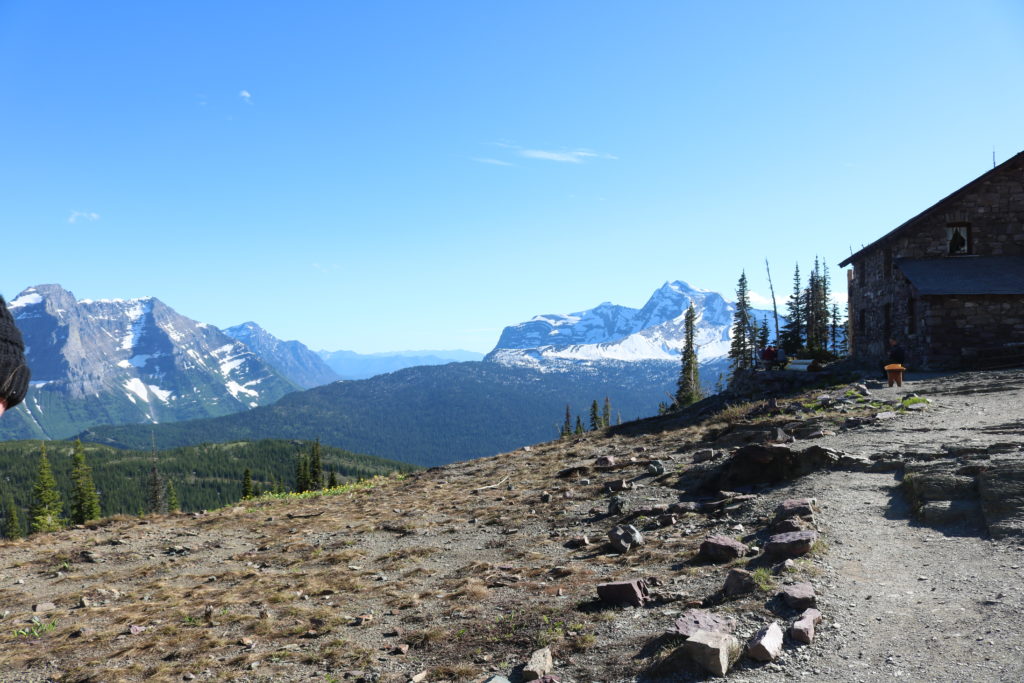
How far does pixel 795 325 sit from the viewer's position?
78.1m

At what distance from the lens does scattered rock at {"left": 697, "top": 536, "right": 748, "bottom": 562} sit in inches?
363

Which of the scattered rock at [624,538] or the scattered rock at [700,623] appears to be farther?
the scattered rock at [624,538]

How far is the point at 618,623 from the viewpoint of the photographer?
307 inches

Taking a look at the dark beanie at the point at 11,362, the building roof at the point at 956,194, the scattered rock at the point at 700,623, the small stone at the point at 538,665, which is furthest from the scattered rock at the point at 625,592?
the building roof at the point at 956,194

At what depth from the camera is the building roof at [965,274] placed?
1105 inches

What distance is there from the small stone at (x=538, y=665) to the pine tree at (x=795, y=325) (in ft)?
209

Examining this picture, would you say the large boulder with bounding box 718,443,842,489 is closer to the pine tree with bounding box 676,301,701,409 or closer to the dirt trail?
the dirt trail

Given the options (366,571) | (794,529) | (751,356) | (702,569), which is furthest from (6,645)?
(751,356)

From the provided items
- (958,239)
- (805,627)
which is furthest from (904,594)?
(958,239)

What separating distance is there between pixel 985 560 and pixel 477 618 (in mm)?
7010

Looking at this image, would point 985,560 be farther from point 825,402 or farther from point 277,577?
point 825,402

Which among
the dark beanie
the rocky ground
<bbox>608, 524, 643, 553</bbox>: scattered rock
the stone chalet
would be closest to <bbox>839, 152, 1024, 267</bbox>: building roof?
the stone chalet

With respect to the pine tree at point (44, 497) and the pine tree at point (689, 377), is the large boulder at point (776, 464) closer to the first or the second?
the pine tree at point (689, 377)

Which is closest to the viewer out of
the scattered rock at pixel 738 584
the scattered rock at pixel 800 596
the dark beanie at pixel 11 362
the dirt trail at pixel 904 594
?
the dark beanie at pixel 11 362
